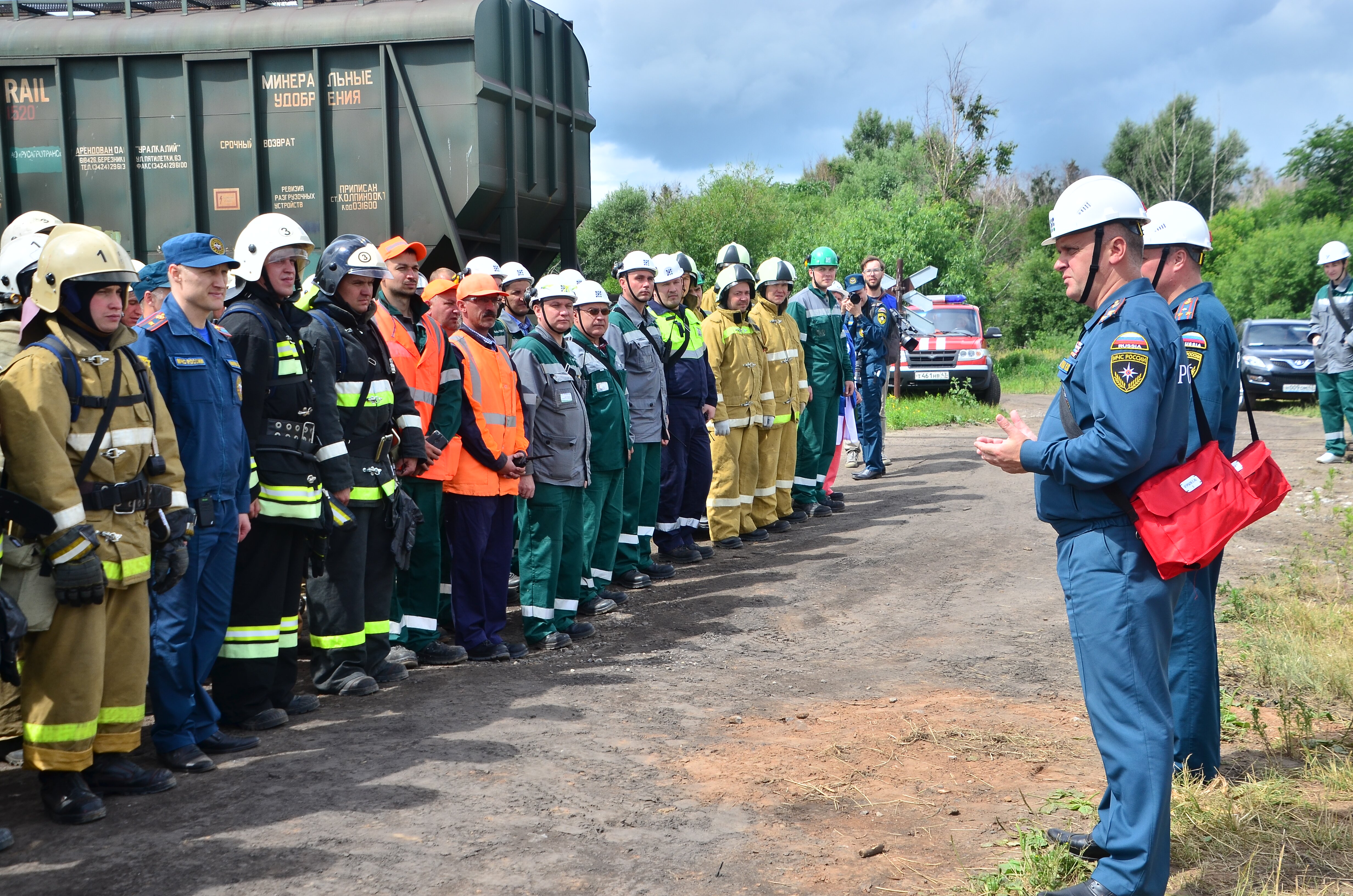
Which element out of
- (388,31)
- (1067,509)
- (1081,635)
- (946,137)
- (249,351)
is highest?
(946,137)

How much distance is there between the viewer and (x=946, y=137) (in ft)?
132

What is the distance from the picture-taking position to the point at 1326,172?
119ft

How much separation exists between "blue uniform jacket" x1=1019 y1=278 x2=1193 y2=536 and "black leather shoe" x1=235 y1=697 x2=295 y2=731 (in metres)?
3.58

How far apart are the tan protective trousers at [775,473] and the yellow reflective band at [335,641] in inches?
200

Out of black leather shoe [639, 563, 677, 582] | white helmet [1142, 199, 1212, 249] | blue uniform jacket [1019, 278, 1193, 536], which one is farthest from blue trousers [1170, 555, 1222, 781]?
black leather shoe [639, 563, 677, 582]

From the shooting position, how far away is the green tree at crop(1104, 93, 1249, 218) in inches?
2290

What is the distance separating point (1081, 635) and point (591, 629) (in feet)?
13.1

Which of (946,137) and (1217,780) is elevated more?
(946,137)

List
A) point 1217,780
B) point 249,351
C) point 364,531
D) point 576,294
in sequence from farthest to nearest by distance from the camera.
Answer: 1. point 576,294
2. point 364,531
3. point 249,351
4. point 1217,780

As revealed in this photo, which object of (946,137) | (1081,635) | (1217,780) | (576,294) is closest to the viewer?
(1081,635)

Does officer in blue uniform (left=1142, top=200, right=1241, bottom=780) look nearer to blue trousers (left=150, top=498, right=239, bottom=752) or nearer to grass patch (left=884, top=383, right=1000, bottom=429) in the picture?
blue trousers (left=150, top=498, right=239, bottom=752)

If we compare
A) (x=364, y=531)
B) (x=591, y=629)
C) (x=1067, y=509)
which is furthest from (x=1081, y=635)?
(x=591, y=629)

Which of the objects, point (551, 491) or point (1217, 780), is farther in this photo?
point (551, 491)

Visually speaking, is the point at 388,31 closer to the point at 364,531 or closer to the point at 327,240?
the point at 327,240
